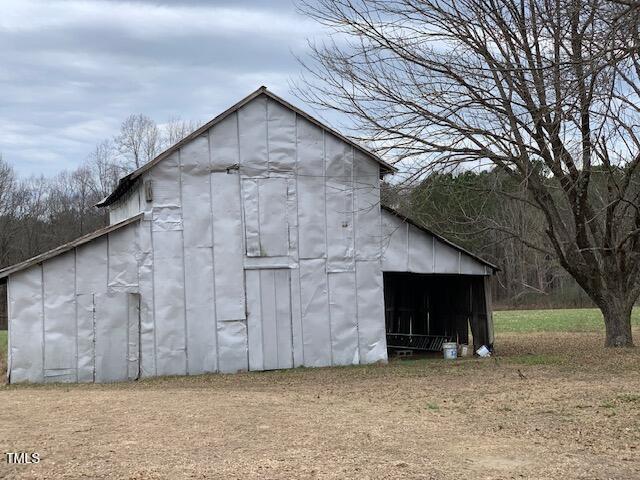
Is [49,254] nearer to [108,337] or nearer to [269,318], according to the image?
[108,337]

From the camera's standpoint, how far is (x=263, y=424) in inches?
357

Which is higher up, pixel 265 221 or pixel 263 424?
pixel 265 221

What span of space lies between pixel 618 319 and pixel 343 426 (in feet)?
37.3

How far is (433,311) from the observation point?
23906 mm

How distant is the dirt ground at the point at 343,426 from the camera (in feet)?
22.2

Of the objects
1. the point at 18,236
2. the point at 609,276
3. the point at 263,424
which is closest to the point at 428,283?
the point at 609,276

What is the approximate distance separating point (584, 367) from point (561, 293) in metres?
46.3

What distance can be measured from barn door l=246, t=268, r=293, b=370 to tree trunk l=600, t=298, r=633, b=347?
7.75 m

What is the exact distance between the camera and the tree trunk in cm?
1783

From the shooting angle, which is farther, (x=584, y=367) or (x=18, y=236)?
(x=18, y=236)

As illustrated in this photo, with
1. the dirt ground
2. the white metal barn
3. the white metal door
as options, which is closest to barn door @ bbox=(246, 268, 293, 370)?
the white metal barn

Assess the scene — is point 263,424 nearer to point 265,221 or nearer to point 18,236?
point 265,221

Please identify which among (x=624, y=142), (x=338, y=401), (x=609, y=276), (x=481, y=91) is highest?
(x=481, y=91)

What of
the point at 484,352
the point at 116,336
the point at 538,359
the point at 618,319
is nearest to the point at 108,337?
the point at 116,336
